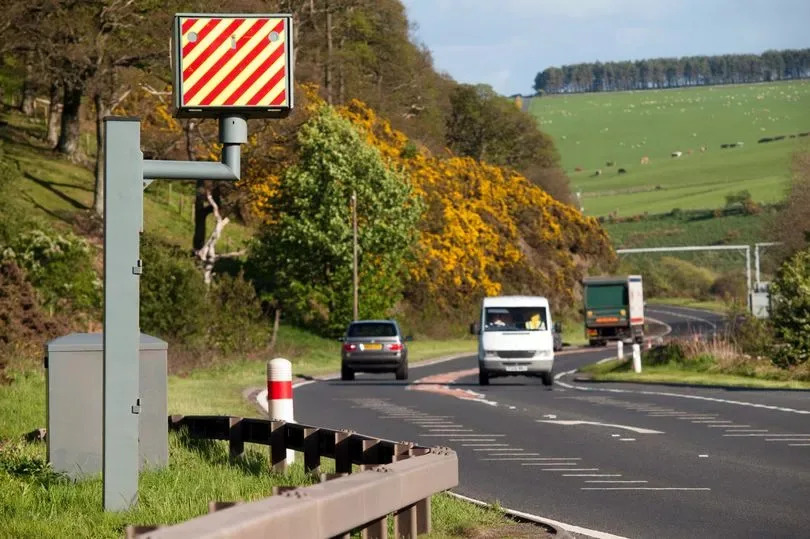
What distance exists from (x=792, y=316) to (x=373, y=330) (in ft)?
37.2

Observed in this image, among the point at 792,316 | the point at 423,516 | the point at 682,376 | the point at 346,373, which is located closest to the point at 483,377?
the point at 682,376

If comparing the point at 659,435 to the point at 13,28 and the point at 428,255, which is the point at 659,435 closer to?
the point at 13,28

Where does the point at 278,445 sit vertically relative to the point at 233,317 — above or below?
below

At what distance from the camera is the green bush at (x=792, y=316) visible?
39.5 meters

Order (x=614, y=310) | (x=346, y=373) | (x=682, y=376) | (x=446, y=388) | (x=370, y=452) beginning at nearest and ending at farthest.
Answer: (x=370, y=452)
(x=446, y=388)
(x=682, y=376)
(x=346, y=373)
(x=614, y=310)

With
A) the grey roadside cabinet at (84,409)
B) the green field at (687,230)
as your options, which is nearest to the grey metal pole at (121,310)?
the grey roadside cabinet at (84,409)

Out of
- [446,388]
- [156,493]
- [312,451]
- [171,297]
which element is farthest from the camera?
[171,297]

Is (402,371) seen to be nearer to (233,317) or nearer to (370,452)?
(233,317)

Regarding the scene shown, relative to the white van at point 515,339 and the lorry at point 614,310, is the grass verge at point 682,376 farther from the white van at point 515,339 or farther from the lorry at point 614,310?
the lorry at point 614,310

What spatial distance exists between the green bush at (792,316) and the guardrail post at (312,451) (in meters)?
28.1

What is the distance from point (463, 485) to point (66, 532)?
569cm

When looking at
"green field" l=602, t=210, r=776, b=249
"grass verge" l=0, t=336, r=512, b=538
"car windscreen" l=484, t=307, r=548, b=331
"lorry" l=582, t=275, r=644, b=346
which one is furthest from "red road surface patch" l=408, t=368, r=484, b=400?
"green field" l=602, t=210, r=776, b=249

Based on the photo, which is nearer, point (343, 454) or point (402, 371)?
point (343, 454)

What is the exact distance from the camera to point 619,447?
1903cm
